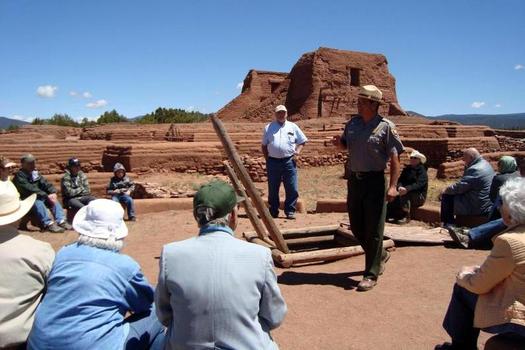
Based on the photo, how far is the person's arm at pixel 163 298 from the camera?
7.06 feet

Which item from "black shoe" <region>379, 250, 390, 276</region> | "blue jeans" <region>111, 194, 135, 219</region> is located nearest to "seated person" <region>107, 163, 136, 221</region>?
"blue jeans" <region>111, 194, 135, 219</region>

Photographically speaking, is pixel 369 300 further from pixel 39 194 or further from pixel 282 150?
pixel 39 194

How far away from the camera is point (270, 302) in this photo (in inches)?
87.2

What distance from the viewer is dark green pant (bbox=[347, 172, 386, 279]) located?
14.1 feet

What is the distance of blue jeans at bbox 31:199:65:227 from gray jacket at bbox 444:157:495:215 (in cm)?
595

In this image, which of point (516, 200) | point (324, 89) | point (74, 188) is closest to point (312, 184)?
point (74, 188)

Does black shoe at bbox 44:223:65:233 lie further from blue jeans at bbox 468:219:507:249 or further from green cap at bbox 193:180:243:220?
blue jeans at bbox 468:219:507:249

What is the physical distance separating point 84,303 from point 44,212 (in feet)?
18.6

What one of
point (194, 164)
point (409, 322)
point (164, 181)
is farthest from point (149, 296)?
point (194, 164)

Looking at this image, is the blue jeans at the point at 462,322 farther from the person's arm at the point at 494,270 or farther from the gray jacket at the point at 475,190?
the gray jacket at the point at 475,190

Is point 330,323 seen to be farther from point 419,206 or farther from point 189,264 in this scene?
point 419,206

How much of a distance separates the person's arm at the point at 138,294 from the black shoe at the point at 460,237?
416cm

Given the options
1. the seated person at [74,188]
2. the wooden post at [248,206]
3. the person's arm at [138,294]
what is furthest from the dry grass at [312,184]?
the person's arm at [138,294]

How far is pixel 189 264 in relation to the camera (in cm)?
209
